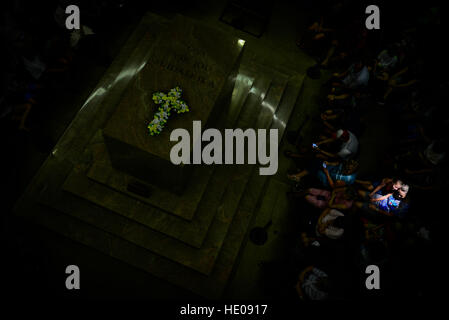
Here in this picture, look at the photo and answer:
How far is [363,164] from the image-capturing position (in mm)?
6660

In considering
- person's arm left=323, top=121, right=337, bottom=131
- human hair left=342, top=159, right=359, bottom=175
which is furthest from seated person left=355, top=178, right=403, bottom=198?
person's arm left=323, top=121, right=337, bottom=131

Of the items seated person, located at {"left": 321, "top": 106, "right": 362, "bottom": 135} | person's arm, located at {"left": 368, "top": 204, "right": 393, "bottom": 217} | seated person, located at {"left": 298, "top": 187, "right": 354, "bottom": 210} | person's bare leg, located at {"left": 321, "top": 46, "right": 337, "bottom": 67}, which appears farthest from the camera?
person's bare leg, located at {"left": 321, "top": 46, "right": 337, "bottom": 67}

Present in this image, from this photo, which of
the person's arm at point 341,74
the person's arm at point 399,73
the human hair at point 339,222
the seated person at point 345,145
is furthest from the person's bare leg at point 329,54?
the human hair at point 339,222

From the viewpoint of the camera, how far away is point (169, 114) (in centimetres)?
462

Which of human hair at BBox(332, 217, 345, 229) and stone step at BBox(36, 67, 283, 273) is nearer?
human hair at BBox(332, 217, 345, 229)

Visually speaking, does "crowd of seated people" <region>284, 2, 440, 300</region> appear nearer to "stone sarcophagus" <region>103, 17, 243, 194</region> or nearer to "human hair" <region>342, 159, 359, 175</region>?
"human hair" <region>342, 159, 359, 175</region>

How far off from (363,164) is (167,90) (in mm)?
4297

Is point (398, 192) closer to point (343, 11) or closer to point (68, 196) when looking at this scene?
point (343, 11)

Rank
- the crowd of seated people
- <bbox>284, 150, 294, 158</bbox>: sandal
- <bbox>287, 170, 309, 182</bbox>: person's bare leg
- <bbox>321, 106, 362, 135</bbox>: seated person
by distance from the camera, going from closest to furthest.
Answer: the crowd of seated people
<bbox>287, 170, 309, 182</bbox>: person's bare leg
<bbox>321, 106, 362, 135</bbox>: seated person
<bbox>284, 150, 294, 158</bbox>: sandal

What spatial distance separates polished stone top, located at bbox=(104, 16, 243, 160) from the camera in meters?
4.54

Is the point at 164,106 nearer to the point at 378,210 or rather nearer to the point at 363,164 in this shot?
the point at 378,210

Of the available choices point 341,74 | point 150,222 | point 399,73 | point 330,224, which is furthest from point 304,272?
point 399,73

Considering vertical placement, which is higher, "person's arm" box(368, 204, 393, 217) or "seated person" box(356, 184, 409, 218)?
"seated person" box(356, 184, 409, 218)

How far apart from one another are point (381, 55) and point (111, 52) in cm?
565
